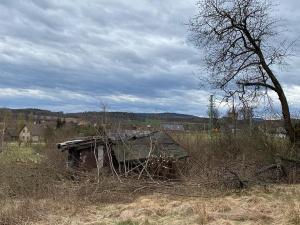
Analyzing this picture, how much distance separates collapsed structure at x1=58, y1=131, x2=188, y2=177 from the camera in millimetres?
17922

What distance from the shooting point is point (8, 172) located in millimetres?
15805

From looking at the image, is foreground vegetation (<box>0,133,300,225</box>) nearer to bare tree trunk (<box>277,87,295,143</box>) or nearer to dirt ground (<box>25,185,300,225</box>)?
dirt ground (<box>25,185,300,225</box>)

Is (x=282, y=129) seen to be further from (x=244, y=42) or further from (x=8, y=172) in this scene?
(x=8, y=172)

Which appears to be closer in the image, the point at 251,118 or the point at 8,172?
the point at 8,172

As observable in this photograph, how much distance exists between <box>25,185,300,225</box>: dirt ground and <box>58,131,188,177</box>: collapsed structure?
3886mm

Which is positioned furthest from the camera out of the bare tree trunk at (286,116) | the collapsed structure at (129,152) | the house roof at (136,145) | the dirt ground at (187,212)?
the bare tree trunk at (286,116)

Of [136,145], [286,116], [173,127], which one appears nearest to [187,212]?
[136,145]

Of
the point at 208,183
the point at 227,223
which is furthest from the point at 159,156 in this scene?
the point at 227,223

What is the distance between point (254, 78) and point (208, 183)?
916 cm

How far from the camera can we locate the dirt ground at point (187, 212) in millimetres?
10375

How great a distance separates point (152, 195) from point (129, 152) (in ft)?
13.4

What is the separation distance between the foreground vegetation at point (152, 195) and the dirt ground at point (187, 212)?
0.8 inches

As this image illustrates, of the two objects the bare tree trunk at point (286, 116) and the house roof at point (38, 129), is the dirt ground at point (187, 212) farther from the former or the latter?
the house roof at point (38, 129)

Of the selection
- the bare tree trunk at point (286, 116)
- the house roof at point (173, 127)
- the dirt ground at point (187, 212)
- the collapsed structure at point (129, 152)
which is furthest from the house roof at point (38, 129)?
the dirt ground at point (187, 212)
